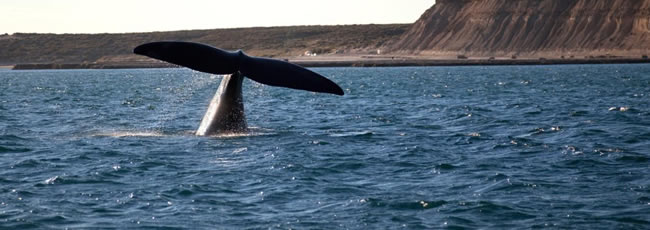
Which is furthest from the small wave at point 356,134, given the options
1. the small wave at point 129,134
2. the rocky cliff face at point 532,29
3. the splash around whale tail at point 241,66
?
the rocky cliff face at point 532,29

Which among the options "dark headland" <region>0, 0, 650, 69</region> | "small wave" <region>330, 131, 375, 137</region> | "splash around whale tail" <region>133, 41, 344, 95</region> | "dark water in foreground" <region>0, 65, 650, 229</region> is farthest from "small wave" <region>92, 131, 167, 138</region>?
"dark headland" <region>0, 0, 650, 69</region>

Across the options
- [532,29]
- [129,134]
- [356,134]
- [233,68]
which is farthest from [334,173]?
[532,29]

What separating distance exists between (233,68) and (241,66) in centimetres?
28

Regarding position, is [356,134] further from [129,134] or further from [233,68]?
[129,134]

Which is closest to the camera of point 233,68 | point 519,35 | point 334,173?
point 334,173

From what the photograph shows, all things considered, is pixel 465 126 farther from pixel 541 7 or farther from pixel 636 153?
pixel 541 7

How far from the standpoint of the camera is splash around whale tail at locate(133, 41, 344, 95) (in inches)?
838

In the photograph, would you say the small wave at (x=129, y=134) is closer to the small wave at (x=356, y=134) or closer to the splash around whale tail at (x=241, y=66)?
the small wave at (x=356, y=134)

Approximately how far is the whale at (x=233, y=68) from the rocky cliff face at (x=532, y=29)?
5304 inches

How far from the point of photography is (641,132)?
27234 millimetres

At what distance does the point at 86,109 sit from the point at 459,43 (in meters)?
136

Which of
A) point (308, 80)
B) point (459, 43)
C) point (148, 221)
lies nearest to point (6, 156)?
point (308, 80)

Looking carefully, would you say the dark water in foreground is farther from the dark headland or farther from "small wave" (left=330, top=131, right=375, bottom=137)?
the dark headland

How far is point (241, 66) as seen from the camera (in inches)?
900
